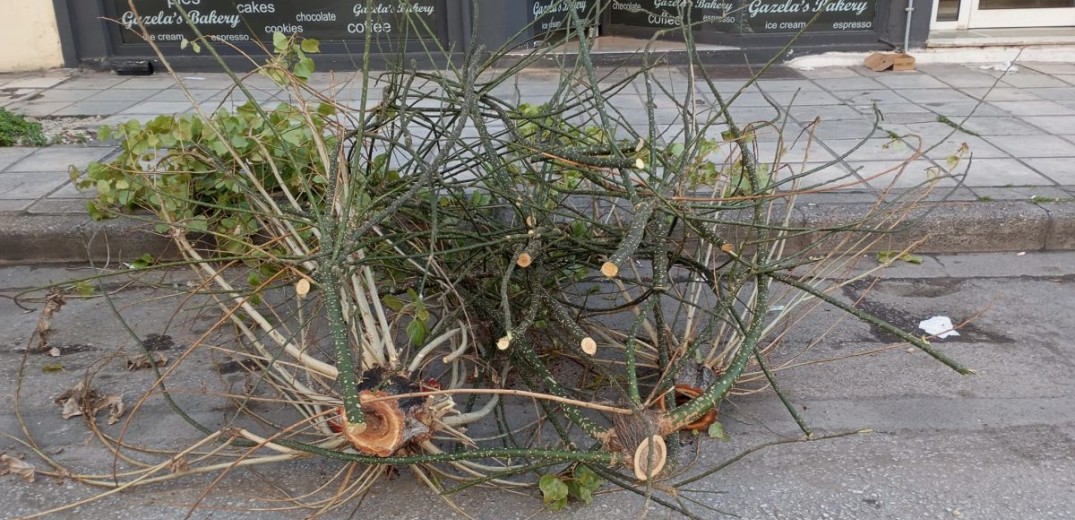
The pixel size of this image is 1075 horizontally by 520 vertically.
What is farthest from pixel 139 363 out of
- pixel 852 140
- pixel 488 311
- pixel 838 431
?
pixel 852 140

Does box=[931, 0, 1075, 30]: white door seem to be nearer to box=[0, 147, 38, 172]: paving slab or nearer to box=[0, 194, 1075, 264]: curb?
box=[0, 194, 1075, 264]: curb

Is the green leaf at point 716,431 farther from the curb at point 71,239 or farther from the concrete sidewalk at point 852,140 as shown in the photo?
the curb at point 71,239

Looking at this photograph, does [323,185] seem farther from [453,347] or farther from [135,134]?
[453,347]

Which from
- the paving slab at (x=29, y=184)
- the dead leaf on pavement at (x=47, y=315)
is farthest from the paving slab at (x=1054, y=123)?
the paving slab at (x=29, y=184)

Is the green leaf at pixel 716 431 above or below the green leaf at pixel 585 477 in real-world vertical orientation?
below

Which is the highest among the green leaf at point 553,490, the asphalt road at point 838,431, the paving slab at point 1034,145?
the paving slab at point 1034,145

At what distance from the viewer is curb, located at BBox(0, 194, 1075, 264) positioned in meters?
4.30

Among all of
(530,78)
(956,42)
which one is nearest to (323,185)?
(530,78)

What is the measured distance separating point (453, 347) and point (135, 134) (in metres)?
2.04

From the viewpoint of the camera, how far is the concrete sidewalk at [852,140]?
433 cm

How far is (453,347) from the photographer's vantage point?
2932 millimetres

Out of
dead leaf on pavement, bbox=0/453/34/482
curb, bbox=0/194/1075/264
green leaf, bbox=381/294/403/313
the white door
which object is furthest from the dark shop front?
dead leaf on pavement, bbox=0/453/34/482

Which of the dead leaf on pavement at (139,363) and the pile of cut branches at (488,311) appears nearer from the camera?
the pile of cut branches at (488,311)

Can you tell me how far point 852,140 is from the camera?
18.0 feet
